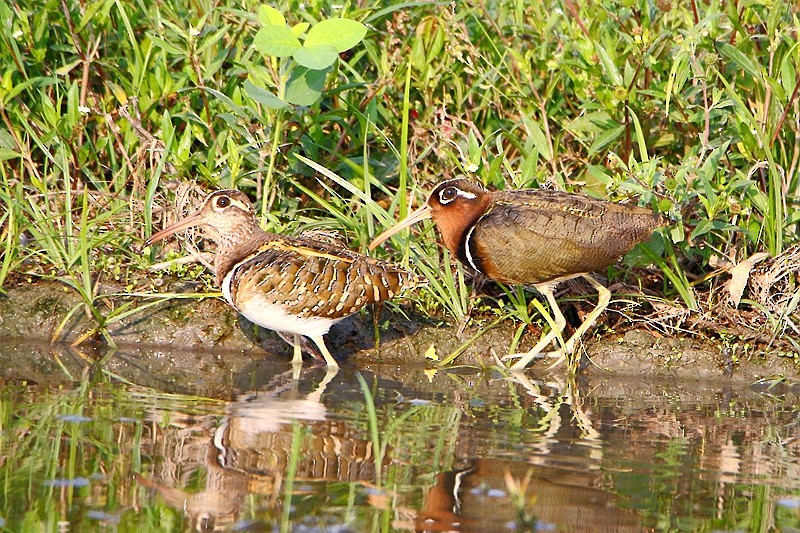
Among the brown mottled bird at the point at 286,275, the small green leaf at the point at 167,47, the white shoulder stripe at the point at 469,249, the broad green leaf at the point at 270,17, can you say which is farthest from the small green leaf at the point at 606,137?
the small green leaf at the point at 167,47

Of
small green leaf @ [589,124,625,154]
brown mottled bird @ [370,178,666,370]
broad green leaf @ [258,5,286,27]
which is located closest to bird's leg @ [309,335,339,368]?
brown mottled bird @ [370,178,666,370]

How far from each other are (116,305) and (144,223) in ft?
1.70

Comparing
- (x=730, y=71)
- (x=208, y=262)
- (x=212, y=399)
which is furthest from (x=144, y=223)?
(x=730, y=71)

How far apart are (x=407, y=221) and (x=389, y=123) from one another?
1077 mm

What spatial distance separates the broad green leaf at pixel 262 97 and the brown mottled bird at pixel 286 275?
1.65ft

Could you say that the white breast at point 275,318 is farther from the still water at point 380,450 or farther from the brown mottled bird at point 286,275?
the still water at point 380,450

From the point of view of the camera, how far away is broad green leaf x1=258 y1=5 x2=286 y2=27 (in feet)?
20.8

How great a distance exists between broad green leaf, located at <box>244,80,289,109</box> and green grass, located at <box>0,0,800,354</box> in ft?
0.05

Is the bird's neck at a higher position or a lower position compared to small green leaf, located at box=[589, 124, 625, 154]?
lower

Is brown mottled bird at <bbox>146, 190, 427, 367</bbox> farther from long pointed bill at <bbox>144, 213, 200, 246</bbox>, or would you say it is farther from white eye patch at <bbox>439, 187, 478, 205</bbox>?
white eye patch at <bbox>439, 187, 478, 205</bbox>

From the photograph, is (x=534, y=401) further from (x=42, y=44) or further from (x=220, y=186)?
(x=42, y=44)

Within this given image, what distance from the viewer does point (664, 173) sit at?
627 centimetres

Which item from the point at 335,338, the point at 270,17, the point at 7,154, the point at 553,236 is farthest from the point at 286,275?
the point at 7,154

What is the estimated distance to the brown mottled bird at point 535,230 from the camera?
19.5 feet
